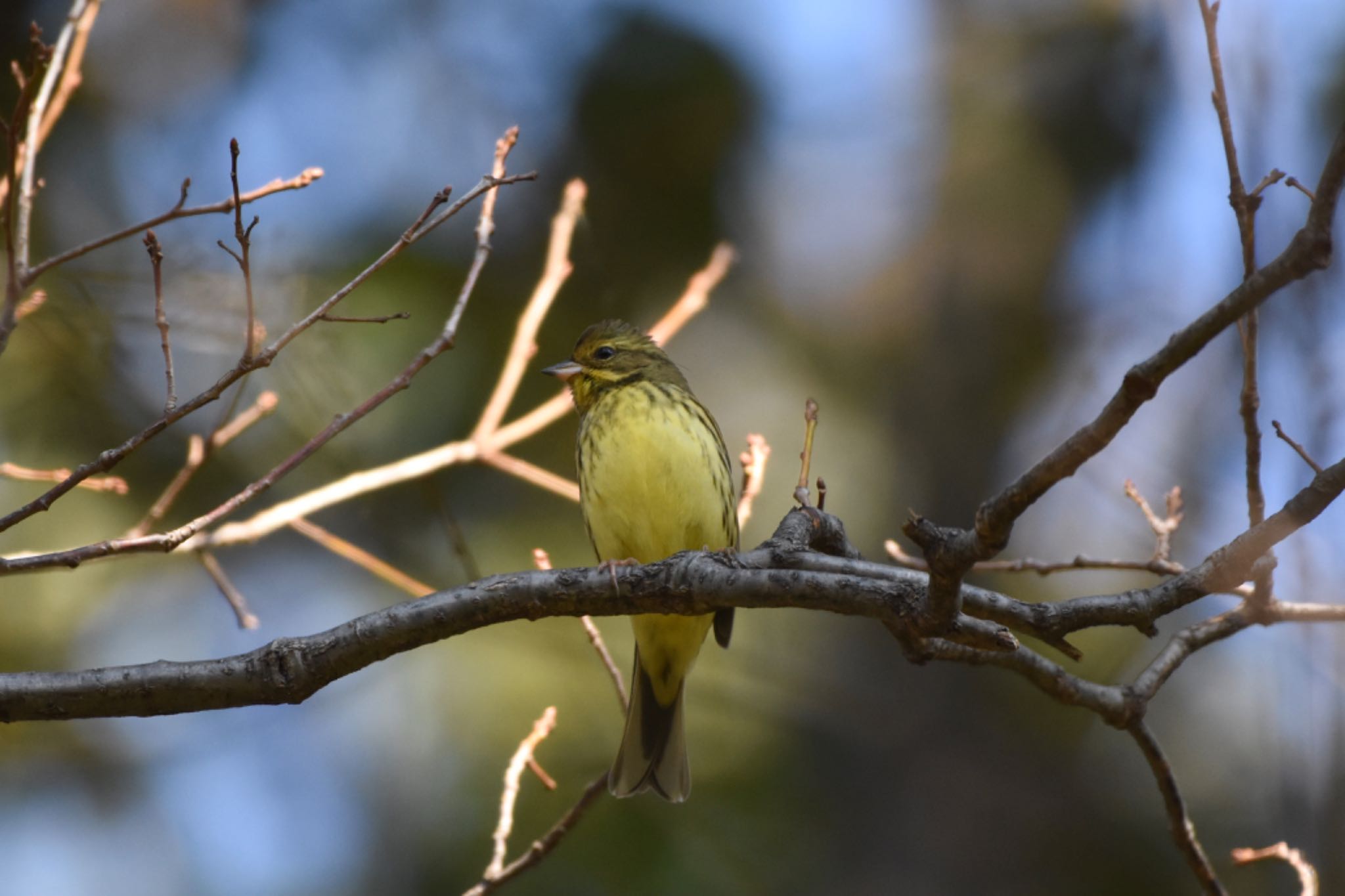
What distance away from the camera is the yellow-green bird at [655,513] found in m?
5.30

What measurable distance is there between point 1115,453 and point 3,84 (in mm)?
6721

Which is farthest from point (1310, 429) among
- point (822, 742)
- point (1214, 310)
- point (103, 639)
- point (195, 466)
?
point (103, 639)

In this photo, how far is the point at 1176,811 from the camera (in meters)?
3.37

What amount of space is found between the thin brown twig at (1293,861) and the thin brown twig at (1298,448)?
1044 mm

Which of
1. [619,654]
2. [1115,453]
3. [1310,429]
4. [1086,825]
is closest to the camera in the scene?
[1310,429]

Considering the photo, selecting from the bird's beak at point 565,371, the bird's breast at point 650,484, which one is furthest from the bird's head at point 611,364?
the bird's breast at point 650,484

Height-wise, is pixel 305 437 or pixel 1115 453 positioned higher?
pixel 305 437

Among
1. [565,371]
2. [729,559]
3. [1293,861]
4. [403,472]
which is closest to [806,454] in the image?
[729,559]

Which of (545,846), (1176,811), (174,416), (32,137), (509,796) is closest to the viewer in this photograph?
(174,416)

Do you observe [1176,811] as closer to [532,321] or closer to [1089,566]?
[1089,566]

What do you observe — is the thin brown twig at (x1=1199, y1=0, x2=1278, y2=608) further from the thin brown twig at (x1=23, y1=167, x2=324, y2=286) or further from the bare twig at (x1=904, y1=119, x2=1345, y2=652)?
the thin brown twig at (x1=23, y1=167, x2=324, y2=286)

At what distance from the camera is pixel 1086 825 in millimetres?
8930

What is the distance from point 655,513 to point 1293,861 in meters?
2.65

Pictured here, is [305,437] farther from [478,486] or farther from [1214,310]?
[1214,310]
